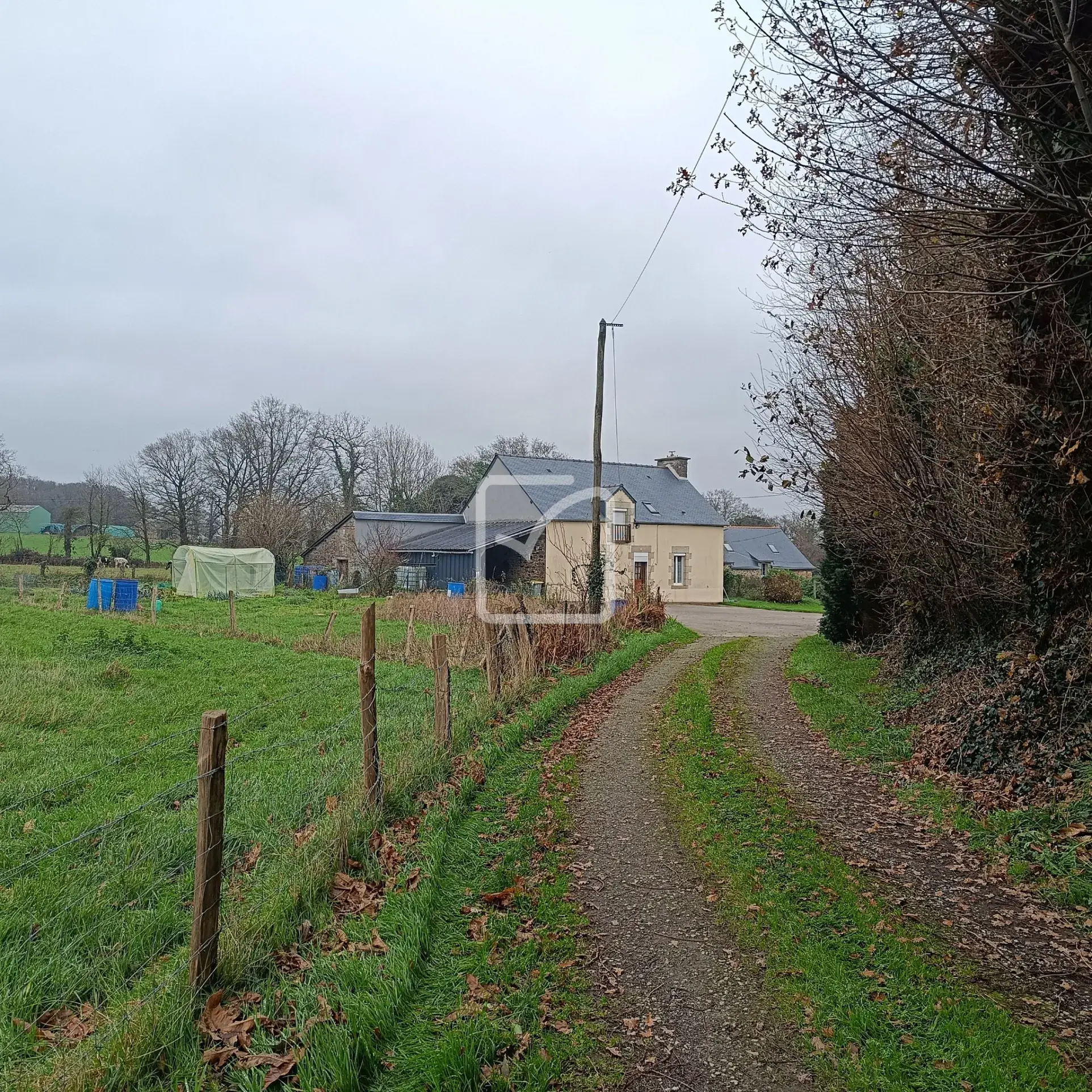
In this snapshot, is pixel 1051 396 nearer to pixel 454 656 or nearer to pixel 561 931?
pixel 561 931

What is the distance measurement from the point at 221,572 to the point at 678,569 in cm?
2175

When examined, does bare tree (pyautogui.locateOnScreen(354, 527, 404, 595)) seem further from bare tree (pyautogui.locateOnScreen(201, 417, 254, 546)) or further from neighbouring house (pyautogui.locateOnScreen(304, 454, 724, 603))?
bare tree (pyautogui.locateOnScreen(201, 417, 254, 546))

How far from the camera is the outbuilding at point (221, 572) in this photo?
33969 millimetres

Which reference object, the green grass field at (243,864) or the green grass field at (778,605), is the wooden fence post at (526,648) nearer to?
the green grass field at (243,864)

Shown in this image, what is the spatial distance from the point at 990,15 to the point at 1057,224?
1.40 m

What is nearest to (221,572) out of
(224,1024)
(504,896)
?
(504,896)

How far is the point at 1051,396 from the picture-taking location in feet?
19.3

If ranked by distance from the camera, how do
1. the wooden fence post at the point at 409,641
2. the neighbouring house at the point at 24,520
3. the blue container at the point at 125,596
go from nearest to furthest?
the wooden fence post at the point at 409,641 < the blue container at the point at 125,596 < the neighbouring house at the point at 24,520

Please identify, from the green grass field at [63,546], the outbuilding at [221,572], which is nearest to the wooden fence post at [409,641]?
the outbuilding at [221,572]

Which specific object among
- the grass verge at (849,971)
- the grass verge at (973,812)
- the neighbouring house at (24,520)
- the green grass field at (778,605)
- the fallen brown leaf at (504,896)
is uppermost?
the neighbouring house at (24,520)

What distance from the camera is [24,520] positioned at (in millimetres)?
51312

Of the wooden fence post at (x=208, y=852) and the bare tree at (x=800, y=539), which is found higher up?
the bare tree at (x=800, y=539)

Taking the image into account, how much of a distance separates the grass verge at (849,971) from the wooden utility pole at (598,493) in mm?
12140

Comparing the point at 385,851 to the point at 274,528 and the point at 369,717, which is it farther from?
the point at 274,528
